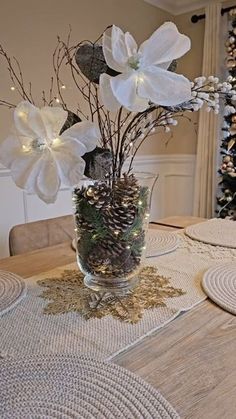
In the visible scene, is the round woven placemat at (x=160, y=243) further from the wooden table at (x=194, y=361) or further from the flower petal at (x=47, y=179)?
the flower petal at (x=47, y=179)

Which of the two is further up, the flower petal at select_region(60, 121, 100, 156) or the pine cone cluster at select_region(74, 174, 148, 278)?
the flower petal at select_region(60, 121, 100, 156)

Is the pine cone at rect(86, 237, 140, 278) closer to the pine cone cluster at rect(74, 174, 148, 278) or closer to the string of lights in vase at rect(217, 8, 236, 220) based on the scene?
the pine cone cluster at rect(74, 174, 148, 278)

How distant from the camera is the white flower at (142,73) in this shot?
659 millimetres

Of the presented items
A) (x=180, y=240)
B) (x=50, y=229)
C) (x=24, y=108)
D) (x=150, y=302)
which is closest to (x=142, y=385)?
(x=150, y=302)

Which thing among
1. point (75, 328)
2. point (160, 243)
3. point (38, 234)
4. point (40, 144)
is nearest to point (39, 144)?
point (40, 144)

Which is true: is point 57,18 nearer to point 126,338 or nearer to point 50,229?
point 50,229

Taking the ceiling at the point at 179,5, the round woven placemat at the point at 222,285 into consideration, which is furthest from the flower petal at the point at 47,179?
the ceiling at the point at 179,5

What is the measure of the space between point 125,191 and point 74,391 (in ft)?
1.42

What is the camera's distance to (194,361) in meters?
0.61

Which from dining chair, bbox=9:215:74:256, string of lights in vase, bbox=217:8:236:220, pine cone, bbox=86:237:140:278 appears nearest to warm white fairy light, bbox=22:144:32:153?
pine cone, bbox=86:237:140:278

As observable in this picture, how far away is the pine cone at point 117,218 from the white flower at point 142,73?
0.23 m

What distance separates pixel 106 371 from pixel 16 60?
236cm

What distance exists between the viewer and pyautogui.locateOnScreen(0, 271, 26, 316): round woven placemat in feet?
2.63

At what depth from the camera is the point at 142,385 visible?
0.52 m
